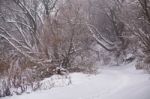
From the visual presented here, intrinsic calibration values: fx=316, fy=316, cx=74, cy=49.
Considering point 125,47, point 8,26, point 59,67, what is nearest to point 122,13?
point 125,47

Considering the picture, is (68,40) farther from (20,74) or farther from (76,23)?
(20,74)

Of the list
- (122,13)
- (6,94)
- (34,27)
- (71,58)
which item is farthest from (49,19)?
(122,13)

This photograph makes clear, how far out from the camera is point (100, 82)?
16922 mm

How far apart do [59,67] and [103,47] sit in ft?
60.9

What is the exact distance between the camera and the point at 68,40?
21391mm

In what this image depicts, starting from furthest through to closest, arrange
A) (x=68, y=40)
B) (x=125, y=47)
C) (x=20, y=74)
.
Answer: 1. (x=125, y=47)
2. (x=68, y=40)
3. (x=20, y=74)

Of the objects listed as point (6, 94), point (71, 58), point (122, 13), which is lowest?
point (6, 94)

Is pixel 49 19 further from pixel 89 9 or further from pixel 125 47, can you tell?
pixel 89 9

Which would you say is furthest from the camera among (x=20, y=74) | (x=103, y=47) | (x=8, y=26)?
(x=103, y=47)

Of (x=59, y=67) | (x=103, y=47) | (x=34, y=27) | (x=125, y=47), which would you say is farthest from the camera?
(x=103, y=47)

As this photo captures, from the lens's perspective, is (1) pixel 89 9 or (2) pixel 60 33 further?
(1) pixel 89 9

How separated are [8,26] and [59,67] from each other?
961 centimetres

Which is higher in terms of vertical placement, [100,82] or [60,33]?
[60,33]

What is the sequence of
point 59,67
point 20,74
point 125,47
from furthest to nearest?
point 125,47 < point 59,67 < point 20,74
